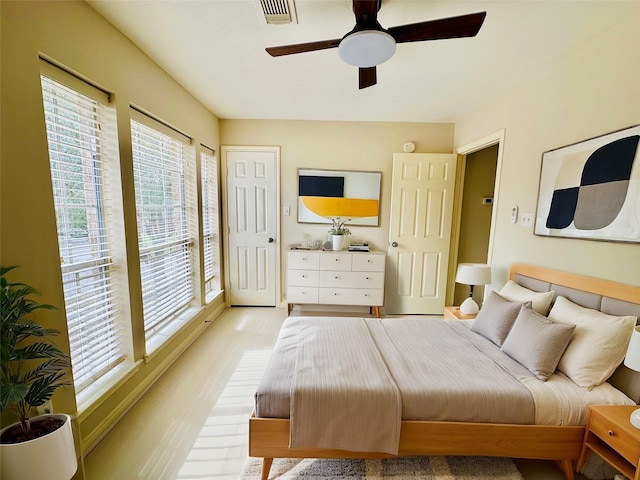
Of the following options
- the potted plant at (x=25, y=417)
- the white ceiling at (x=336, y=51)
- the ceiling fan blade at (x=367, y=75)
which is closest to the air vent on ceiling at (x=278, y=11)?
the white ceiling at (x=336, y=51)

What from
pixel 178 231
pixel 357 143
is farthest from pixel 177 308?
pixel 357 143

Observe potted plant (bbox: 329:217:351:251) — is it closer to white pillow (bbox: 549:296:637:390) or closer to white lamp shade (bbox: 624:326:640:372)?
white pillow (bbox: 549:296:637:390)

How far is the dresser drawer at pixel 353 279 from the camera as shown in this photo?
3289 mm

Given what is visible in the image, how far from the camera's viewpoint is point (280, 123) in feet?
11.1

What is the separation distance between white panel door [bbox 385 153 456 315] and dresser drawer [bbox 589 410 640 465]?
2200mm

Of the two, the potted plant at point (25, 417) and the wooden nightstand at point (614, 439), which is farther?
the wooden nightstand at point (614, 439)

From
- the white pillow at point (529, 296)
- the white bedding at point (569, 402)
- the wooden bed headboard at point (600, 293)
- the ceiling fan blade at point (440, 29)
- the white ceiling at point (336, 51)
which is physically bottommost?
the white bedding at point (569, 402)

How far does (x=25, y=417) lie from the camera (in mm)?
1042

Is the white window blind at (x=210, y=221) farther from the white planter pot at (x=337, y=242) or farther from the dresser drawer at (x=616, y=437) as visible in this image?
the dresser drawer at (x=616, y=437)

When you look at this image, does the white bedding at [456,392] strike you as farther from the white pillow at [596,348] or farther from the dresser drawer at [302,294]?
the dresser drawer at [302,294]

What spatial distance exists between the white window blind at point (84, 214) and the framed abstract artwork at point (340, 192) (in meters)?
2.13

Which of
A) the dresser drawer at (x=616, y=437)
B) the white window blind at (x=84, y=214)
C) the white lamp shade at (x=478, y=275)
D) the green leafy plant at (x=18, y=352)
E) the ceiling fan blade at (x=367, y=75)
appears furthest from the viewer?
→ the white lamp shade at (x=478, y=275)

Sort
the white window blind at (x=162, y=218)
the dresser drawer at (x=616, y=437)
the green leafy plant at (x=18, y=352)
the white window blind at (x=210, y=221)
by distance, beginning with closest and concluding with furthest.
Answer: the green leafy plant at (x=18, y=352) → the dresser drawer at (x=616, y=437) → the white window blind at (x=162, y=218) → the white window blind at (x=210, y=221)

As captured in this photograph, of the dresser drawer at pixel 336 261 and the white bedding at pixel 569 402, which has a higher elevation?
the dresser drawer at pixel 336 261
